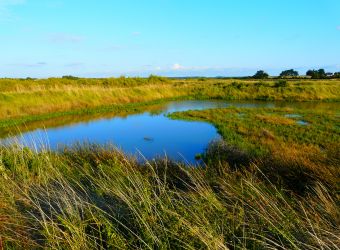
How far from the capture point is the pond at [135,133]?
14.9m

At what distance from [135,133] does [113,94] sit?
1556 centimetres

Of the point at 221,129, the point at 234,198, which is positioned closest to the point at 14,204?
the point at 234,198

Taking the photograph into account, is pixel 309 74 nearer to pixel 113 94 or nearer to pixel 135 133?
pixel 113 94

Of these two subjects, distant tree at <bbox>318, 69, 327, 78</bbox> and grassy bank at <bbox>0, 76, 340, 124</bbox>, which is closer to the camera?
grassy bank at <bbox>0, 76, 340, 124</bbox>

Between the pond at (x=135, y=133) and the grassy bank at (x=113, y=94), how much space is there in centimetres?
275

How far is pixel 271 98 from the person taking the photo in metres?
41.1

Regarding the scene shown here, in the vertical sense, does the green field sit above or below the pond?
above

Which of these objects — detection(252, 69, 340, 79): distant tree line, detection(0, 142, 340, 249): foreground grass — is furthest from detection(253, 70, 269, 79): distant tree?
detection(0, 142, 340, 249): foreground grass

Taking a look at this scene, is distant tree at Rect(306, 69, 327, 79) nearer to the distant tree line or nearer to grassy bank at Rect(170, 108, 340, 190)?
the distant tree line

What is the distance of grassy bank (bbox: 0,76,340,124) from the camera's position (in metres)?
25.0

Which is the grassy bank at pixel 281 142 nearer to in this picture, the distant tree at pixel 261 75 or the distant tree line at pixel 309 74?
the distant tree line at pixel 309 74

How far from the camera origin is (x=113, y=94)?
34031mm

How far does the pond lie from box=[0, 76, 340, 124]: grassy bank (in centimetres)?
275

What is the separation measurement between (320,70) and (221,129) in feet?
245
